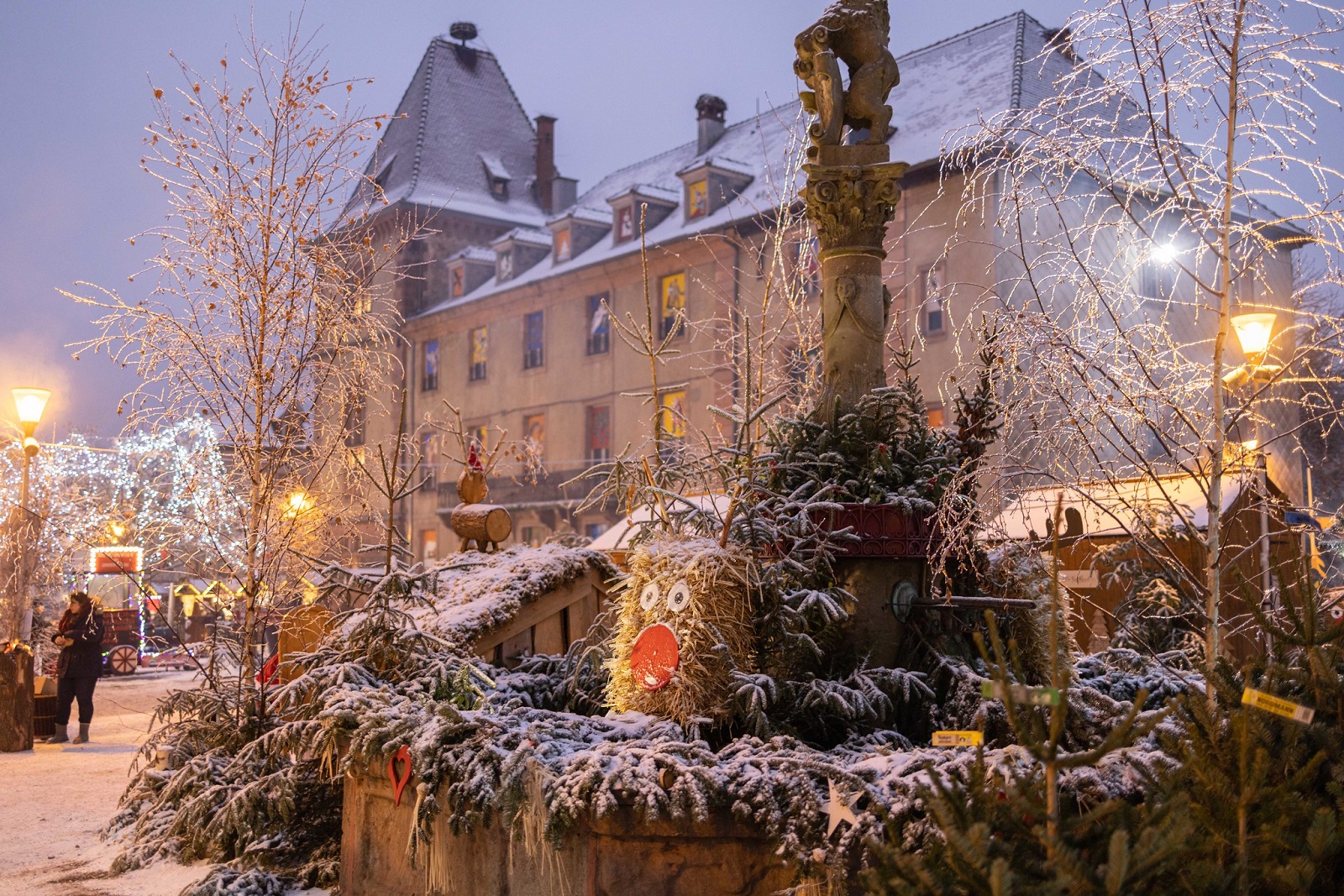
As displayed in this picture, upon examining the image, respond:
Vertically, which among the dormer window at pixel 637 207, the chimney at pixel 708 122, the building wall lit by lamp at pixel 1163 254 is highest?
the chimney at pixel 708 122

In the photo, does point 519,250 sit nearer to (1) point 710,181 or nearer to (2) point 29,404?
(1) point 710,181

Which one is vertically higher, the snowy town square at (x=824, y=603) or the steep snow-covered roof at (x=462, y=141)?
the steep snow-covered roof at (x=462, y=141)

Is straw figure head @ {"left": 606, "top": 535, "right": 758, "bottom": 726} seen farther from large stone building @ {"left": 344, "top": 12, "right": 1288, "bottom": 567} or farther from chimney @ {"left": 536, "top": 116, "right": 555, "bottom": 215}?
chimney @ {"left": 536, "top": 116, "right": 555, "bottom": 215}

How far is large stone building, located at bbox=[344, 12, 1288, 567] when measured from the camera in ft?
84.5

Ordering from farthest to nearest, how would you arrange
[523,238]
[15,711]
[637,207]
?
[523,238] < [637,207] < [15,711]

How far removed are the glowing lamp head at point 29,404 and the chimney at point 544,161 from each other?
31.3m

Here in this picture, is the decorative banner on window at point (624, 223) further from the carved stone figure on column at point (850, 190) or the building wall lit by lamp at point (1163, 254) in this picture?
the building wall lit by lamp at point (1163, 254)

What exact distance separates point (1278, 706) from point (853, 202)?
12.4 feet

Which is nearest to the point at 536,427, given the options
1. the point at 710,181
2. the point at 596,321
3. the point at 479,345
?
the point at 479,345

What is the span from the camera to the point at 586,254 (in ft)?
117

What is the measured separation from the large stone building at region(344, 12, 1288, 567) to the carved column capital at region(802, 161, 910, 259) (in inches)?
571

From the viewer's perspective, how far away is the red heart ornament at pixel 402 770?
5.36m

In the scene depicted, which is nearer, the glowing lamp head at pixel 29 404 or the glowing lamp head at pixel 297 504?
the glowing lamp head at pixel 297 504

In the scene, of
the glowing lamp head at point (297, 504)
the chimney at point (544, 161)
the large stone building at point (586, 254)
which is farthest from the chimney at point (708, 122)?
the glowing lamp head at point (297, 504)
